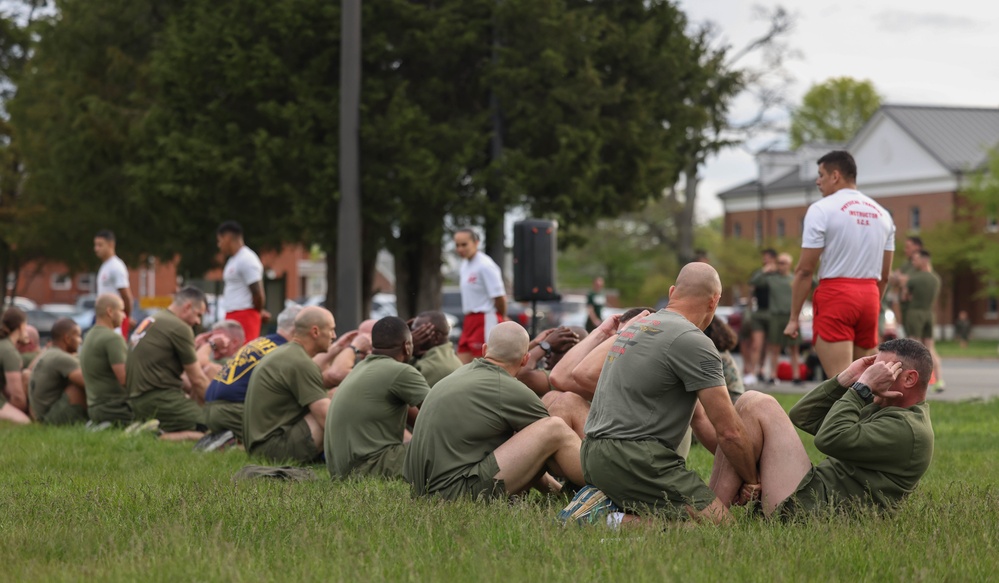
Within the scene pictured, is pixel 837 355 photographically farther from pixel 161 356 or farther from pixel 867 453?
pixel 161 356

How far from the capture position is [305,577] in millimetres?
5156

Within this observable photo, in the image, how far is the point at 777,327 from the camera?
20125mm

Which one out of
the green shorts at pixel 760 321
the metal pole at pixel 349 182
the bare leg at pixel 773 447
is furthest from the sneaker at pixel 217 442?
the green shorts at pixel 760 321

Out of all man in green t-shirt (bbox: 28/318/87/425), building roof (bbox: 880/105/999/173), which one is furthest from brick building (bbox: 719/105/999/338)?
man in green t-shirt (bbox: 28/318/87/425)

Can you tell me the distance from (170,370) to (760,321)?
10363 mm

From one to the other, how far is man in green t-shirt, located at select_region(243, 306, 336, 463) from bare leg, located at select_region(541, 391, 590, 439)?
256 cm

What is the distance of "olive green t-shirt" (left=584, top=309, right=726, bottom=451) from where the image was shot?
629cm

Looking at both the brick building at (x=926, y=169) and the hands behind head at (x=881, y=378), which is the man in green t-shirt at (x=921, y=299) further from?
the brick building at (x=926, y=169)

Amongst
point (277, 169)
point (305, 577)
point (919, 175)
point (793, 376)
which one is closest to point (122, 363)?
point (305, 577)

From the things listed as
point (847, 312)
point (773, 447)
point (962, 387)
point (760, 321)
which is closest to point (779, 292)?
point (760, 321)

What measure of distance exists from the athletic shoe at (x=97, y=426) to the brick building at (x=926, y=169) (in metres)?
56.8

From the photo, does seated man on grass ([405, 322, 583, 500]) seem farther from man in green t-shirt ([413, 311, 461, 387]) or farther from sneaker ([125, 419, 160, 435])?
sneaker ([125, 419, 160, 435])

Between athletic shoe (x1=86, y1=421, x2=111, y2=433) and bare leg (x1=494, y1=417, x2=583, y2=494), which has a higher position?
bare leg (x1=494, y1=417, x2=583, y2=494)

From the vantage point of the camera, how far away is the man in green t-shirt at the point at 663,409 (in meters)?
6.32
